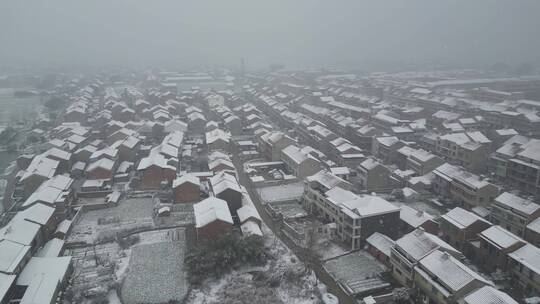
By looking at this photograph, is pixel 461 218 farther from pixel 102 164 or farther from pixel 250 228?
pixel 102 164

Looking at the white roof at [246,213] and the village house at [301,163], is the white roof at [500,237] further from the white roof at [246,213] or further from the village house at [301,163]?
the village house at [301,163]

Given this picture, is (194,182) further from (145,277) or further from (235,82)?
(235,82)

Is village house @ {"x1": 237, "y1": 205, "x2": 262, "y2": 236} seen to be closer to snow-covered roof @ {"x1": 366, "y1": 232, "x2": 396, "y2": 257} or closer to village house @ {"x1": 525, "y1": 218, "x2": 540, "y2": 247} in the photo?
snow-covered roof @ {"x1": 366, "y1": 232, "x2": 396, "y2": 257}

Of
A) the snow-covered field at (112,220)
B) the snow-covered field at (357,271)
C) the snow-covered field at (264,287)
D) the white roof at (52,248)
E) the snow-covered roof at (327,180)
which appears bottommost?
the snow-covered field at (357,271)

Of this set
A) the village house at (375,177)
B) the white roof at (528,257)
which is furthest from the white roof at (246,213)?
the white roof at (528,257)

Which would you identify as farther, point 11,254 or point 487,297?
point 11,254

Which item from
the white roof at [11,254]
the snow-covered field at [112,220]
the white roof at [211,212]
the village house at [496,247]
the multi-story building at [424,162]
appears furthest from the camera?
the multi-story building at [424,162]

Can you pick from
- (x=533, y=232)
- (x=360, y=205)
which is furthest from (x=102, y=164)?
(x=533, y=232)

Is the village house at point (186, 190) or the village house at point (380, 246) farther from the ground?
the village house at point (186, 190)
